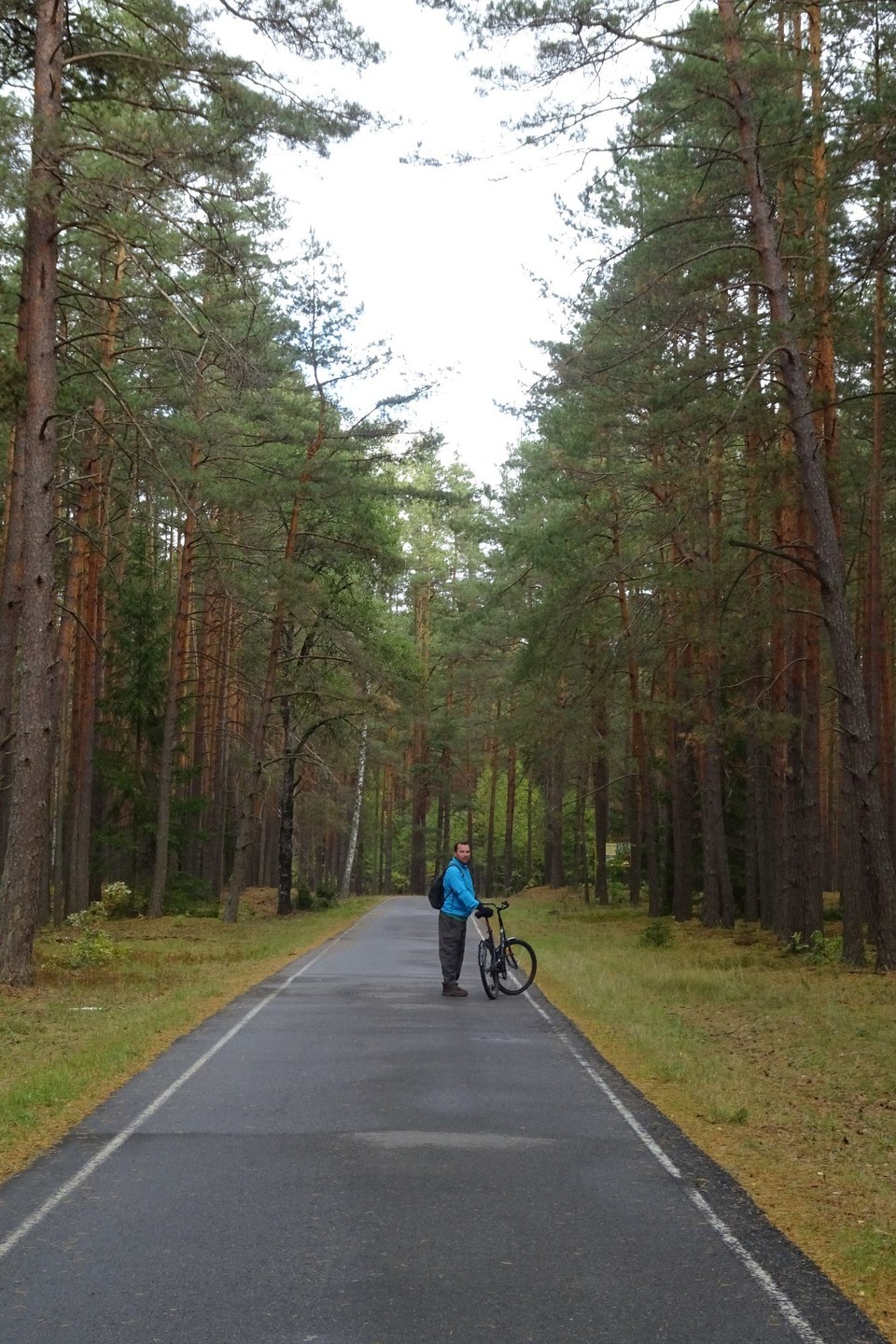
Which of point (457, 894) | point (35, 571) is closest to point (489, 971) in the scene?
point (457, 894)

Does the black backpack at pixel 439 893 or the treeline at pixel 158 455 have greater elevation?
the treeline at pixel 158 455

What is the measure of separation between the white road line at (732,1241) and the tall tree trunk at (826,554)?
8989 millimetres

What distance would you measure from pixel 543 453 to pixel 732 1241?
29.3 m

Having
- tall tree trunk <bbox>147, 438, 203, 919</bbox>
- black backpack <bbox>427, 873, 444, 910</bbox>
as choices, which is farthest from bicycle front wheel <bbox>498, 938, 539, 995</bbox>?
tall tree trunk <bbox>147, 438, 203, 919</bbox>

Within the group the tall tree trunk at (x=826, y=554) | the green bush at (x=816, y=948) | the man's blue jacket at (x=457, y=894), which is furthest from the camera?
the green bush at (x=816, y=948)

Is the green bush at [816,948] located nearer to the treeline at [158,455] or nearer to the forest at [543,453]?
the forest at [543,453]

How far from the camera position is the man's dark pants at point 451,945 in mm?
16156

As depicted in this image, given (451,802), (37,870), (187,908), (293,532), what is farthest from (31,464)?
(451,802)

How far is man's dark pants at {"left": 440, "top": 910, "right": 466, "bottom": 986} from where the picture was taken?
16156 millimetres

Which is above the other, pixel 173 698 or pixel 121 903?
pixel 173 698

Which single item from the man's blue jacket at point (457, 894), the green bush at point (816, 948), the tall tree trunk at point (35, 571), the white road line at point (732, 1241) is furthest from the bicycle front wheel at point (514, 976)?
the white road line at point (732, 1241)

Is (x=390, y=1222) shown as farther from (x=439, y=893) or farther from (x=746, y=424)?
(x=746, y=424)

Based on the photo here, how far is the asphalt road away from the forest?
8920 millimetres

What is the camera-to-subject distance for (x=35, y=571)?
16828 millimetres
